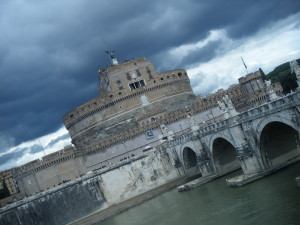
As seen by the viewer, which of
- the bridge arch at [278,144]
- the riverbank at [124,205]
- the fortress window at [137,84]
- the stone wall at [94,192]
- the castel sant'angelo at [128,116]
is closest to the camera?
the bridge arch at [278,144]

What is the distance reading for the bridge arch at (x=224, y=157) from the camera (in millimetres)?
33531

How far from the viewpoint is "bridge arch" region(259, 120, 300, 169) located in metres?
25.6

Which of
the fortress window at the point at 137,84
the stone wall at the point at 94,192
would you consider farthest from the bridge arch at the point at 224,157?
the fortress window at the point at 137,84

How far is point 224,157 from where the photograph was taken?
3431cm

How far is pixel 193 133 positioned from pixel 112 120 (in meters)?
23.8

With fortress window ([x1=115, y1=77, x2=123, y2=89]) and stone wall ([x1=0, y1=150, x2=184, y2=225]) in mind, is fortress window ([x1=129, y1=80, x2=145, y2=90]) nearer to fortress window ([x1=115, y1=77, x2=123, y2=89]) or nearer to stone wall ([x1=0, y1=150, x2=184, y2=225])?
fortress window ([x1=115, y1=77, x2=123, y2=89])

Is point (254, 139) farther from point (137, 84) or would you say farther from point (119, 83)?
point (137, 84)

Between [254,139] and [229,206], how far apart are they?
598cm

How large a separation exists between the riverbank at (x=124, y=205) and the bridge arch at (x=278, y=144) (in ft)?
43.9

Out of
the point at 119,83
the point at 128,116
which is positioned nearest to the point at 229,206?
the point at 128,116

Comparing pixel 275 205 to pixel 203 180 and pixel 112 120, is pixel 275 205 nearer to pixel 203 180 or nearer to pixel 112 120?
pixel 203 180

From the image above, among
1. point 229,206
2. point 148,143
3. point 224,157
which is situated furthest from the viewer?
point 148,143

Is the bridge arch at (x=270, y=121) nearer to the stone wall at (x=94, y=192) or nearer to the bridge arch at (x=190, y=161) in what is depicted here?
the bridge arch at (x=190, y=161)

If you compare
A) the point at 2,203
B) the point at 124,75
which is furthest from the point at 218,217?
the point at 124,75
